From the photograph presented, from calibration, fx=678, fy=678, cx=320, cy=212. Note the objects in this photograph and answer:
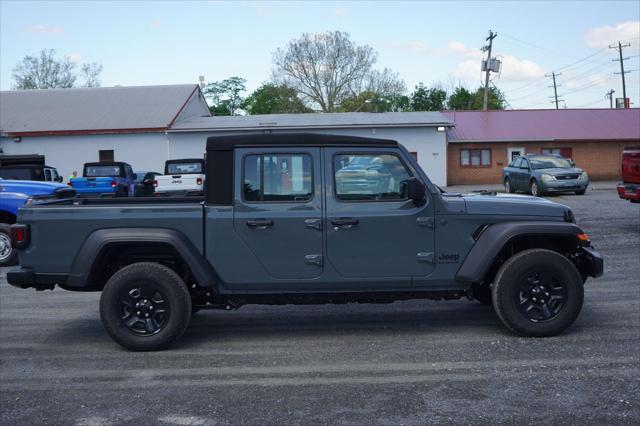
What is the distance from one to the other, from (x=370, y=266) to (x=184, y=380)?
1956 mm

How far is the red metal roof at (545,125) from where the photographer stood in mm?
37500

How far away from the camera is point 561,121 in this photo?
40.1 m

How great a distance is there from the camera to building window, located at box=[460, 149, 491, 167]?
37812 millimetres

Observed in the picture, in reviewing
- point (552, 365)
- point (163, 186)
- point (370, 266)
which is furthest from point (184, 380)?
point (163, 186)

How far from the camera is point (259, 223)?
623cm

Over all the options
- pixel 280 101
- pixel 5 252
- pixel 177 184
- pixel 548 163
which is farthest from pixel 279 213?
pixel 280 101

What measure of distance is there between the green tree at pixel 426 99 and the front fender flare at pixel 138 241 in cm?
6597

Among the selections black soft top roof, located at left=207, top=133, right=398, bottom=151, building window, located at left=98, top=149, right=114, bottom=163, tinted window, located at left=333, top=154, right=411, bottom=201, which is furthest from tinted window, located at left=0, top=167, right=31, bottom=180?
building window, located at left=98, top=149, right=114, bottom=163

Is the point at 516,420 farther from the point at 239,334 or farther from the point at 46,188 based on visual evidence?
the point at 46,188

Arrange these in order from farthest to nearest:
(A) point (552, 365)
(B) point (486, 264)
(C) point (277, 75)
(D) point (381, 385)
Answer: (C) point (277, 75), (B) point (486, 264), (A) point (552, 365), (D) point (381, 385)

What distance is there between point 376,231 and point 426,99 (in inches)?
2668

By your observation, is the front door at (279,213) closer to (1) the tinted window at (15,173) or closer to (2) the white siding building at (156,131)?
(1) the tinted window at (15,173)

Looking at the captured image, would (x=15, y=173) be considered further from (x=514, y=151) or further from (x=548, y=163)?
(x=514, y=151)

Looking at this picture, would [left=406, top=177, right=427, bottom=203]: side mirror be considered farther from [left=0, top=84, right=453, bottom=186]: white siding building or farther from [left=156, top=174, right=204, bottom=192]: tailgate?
[left=0, top=84, right=453, bottom=186]: white siding building
